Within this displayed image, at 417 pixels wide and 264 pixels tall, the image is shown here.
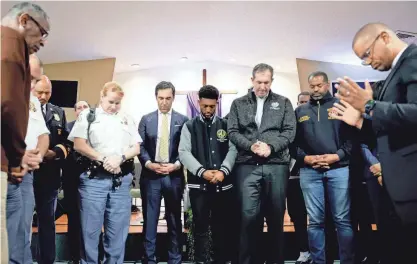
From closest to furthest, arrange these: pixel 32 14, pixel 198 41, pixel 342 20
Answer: pixel 32 14 < pixel 342 20 < pixel 198 41

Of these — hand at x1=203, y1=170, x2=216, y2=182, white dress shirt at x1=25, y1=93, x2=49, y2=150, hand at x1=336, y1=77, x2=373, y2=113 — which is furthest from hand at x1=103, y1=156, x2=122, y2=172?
hand at x1=336, y1=77, x2=373, y2=113

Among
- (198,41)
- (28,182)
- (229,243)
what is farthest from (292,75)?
(28,182)

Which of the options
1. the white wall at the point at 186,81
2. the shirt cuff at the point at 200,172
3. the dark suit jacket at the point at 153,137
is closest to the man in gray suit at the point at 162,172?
the dark suit jacket at the point at 153,137

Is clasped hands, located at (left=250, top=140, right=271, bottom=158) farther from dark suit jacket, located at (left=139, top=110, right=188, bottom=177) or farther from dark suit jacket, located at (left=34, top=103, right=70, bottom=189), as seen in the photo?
dark suit jacket, located at (left=34, top=103, right=70, bottom=189)

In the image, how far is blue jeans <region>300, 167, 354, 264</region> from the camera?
9.01 feet

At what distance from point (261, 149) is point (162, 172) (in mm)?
868

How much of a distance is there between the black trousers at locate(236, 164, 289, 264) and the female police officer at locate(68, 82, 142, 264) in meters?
0.87

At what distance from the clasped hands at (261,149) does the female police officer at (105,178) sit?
0.90m

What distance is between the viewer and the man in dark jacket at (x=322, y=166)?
279 cm

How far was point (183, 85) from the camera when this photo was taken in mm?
9578

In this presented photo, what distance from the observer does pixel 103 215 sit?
8.62ft

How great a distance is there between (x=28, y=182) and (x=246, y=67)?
8.05m

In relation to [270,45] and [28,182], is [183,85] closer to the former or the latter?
[270,45]

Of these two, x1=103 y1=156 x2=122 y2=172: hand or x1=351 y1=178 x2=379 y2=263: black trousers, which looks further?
x1=351 y1=178 x2=379 y2=263: black trousers
